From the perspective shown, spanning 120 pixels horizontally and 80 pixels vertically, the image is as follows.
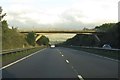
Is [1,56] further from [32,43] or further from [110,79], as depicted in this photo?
[32,43]

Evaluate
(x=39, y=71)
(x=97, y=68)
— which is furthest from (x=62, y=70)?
(x=97, y=68)

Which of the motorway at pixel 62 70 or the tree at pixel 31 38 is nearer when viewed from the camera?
the motorway at pixel 62 70

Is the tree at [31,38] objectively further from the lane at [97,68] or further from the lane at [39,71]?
the lane at [39,71]

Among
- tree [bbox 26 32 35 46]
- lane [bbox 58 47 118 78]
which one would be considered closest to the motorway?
lane [bbox 58 47 118 78]

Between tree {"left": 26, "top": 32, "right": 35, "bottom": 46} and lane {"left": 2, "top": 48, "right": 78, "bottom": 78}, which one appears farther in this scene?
tree {"left": 26, "top": 32, "right": 35, "bottom": 46}

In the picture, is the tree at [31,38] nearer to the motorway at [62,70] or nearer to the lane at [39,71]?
the motorway at [62,70]

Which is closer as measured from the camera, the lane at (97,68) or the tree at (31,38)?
the lane at (97,68)

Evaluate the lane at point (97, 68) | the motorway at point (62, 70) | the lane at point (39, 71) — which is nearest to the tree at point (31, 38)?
the lane at point (97, 68)

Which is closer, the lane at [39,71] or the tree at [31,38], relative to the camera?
the lane at [39,71]

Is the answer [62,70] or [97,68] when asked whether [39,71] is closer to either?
[62,70]

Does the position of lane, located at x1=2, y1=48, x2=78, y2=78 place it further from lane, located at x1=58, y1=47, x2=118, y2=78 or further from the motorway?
lane, located at x1=58, y1=47, x2=118, y2=78

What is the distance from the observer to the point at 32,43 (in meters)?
127

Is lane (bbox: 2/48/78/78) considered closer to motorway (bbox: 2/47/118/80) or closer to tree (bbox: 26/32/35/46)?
motorway (bbox: 2/47/118/80)

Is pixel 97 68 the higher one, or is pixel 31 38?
pixel 97 68
